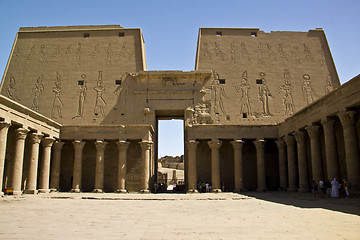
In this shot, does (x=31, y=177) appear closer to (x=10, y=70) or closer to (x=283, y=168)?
(x=10, y=70)

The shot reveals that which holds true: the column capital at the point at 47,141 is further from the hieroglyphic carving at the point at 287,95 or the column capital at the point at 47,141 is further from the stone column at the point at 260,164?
the hieroglyphic carving at the point at 287,95

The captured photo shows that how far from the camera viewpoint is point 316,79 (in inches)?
1132

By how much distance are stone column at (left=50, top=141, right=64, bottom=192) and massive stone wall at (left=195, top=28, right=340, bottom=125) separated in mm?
12546

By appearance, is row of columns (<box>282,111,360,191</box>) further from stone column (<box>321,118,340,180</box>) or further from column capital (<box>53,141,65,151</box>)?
column capital (<box>53,141,65,151</box>)

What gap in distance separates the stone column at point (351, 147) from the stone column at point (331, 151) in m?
1.38

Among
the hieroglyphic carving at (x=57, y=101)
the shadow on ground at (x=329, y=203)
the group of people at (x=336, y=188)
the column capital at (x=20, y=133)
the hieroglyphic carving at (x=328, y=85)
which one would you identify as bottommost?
the shadow on ground at (x=329, y=203)

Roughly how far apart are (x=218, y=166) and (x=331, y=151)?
8443 mm

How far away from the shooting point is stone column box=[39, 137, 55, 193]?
853 inches

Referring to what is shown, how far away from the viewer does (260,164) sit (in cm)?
2383

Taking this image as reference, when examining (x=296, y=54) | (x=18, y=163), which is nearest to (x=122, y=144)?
(x=18, y=163)

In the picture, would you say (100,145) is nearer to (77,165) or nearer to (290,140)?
(77,165)

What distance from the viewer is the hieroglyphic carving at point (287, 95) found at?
90.4 feet

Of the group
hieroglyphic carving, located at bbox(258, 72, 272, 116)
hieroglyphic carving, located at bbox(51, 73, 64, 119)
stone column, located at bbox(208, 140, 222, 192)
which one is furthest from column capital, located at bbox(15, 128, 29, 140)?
hieroglyphic carving, located at bbox(258, 72, 272, 116)

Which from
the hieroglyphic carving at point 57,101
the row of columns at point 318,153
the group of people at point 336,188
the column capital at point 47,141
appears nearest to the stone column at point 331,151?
the row of columns at point 318,153
